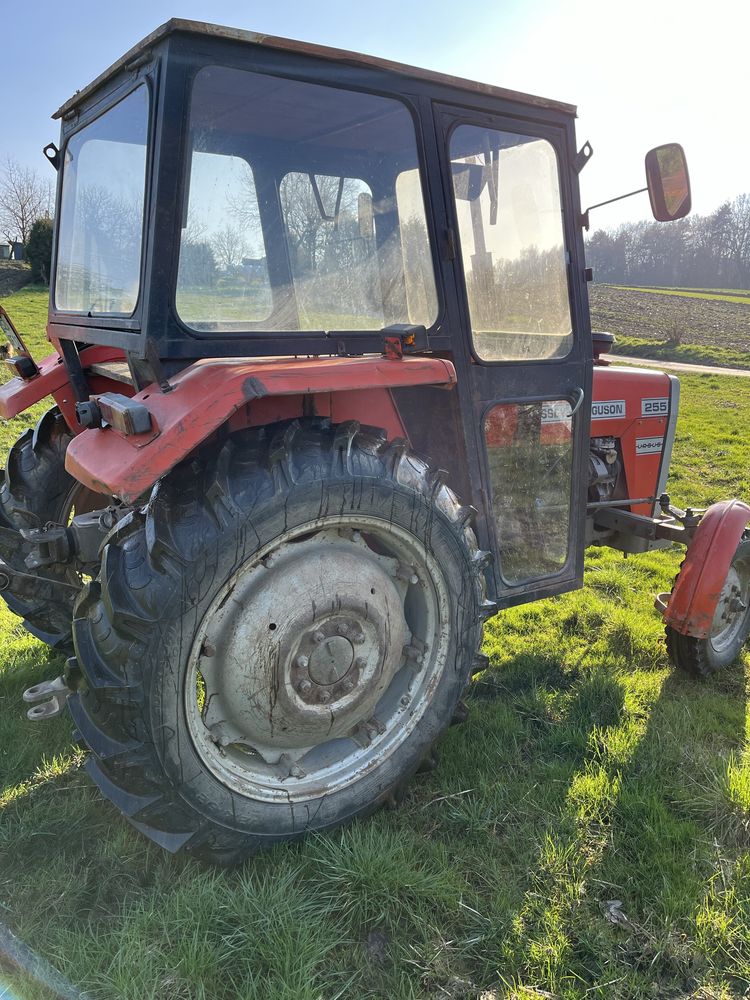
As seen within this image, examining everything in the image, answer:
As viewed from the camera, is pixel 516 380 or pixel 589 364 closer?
pixel 516 380

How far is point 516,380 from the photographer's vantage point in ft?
9.42

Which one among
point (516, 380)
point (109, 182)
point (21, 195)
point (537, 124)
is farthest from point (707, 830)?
point (21, 195)

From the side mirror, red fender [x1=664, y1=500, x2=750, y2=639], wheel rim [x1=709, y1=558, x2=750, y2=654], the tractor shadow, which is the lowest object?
the tractor shadow

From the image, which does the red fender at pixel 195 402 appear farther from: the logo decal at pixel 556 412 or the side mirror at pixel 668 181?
the side mirror at pixel 668 181

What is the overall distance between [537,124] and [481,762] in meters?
2.52

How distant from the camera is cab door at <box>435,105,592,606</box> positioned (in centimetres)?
267

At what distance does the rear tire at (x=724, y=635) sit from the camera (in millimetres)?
3307

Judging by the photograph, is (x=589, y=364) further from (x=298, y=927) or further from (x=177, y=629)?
(x=298, y=927)

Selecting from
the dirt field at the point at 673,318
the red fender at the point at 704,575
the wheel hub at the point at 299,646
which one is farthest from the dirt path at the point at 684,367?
the wheel hub at the point at 299,646

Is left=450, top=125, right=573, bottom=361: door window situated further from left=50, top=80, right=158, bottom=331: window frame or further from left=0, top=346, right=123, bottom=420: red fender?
left=0, top=346, right=123, bottom=420: red fender

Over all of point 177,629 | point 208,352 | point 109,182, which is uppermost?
point 109,182

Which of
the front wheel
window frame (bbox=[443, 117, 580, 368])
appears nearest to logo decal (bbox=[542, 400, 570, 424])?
window frame (bbox=[443, 117, 580, 368])

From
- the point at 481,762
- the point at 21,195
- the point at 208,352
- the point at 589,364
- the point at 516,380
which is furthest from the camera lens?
the point at 21,195

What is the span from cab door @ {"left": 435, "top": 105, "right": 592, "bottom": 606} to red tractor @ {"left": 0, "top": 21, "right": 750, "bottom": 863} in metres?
0.01
